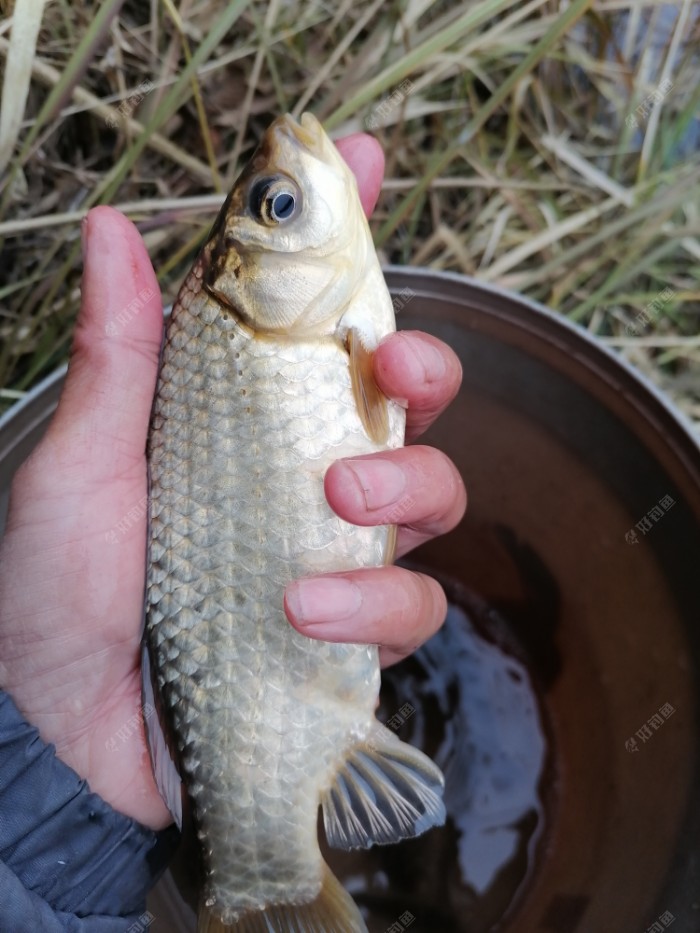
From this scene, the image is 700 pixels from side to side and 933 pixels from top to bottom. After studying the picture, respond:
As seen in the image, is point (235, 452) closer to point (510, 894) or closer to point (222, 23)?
point (222, 23)

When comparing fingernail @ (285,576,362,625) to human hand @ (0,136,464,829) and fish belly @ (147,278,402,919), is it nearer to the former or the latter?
fish belly @ (147,278,402,919)

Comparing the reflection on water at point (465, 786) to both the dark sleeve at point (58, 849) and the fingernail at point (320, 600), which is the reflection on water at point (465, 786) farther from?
the fingernail at point (320, 600)

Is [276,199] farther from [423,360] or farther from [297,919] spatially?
[297,919]

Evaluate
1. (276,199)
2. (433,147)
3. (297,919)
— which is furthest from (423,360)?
(433,147)

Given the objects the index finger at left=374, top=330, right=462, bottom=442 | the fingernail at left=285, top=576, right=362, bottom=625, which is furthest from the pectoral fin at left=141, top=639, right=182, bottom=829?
the index finger at left=374, top=330, right=462, bottom=442

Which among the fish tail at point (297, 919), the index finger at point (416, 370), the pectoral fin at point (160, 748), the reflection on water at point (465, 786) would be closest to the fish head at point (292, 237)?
the index finger at point (416, 370)

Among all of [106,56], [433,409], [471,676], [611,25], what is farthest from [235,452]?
[611,25]
